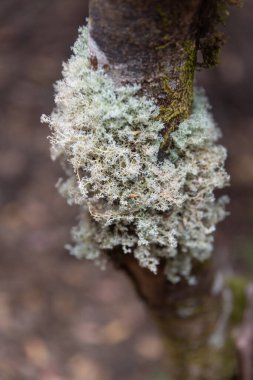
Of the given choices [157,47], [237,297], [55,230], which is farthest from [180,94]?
[55,230]

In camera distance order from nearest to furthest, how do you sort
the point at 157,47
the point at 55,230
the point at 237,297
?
1. the point at 157,47
2. the point at 237,297
3. the point at 55,230

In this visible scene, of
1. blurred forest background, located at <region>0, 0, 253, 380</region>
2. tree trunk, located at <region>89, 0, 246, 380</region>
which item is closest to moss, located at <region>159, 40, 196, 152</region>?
tree trunk, located at <region>89, 0, 246, 380</region>

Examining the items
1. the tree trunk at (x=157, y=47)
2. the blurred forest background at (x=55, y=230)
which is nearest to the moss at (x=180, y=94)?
the tree trunk at (x=157, y=47)

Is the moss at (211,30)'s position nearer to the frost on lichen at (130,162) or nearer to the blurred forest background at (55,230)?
the frost on lichen at (130,162)

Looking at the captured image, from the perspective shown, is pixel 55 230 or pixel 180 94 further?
pixel 55 230

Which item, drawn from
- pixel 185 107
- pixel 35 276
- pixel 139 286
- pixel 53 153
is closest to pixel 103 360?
pixel 35 276

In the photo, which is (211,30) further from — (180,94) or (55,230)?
(55,230)

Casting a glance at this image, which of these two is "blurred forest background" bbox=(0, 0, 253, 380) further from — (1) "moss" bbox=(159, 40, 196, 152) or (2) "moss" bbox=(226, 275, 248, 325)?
(1) "moss" bbox=(159, 40, 196, 152)

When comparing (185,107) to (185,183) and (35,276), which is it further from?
(35,276)
